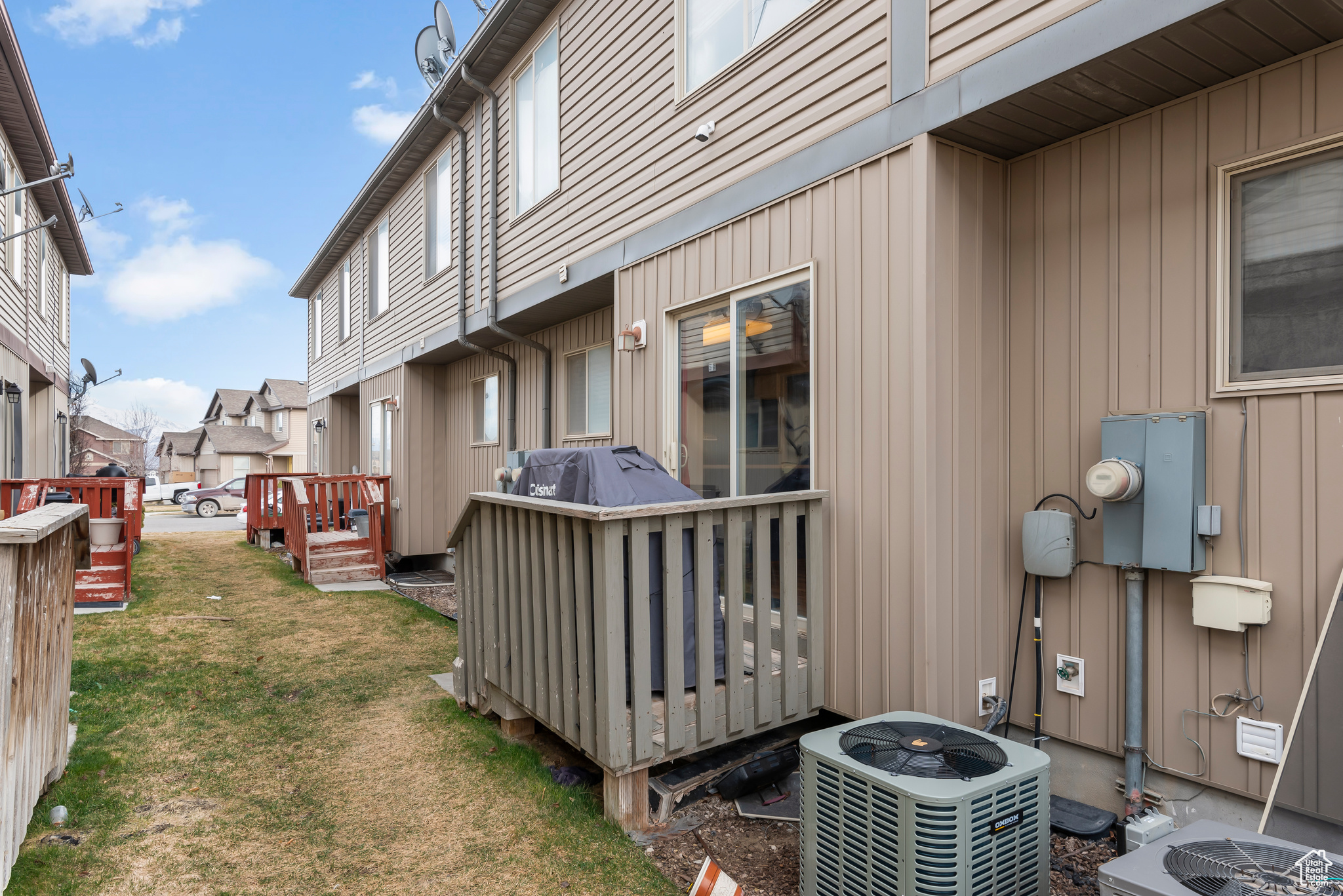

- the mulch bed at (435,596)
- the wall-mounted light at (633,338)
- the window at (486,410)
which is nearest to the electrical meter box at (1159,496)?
the wall-mounted light at (633,338)

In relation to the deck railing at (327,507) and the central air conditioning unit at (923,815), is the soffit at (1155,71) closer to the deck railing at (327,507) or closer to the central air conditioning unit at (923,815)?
the central air conditioning unit at (923,815)

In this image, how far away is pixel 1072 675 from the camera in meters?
3.03

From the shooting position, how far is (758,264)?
156 inches

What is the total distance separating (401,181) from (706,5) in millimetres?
7094

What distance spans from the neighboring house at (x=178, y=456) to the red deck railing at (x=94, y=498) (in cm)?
4559

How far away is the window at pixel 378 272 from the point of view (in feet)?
36.4

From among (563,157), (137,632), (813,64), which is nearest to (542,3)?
(563,157)

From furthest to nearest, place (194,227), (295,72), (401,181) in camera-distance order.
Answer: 1. (194,227)
2. (295,72)
3. (401,181)

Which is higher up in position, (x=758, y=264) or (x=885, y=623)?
(x=758, y=264)

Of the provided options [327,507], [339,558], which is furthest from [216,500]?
[339,558]

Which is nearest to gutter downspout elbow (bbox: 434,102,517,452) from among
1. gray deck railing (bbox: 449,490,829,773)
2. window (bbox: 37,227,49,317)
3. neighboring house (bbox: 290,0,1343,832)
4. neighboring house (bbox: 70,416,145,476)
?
neighboring house (bbox: 290,0,1343,832)

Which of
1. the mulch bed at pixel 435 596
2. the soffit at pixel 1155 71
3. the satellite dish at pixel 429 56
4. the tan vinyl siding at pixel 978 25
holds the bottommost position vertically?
the mulch bed at pixel 435 596

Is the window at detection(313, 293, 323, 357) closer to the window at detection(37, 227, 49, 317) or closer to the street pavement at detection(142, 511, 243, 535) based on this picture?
the window at detection(37, 227, 49, 317)

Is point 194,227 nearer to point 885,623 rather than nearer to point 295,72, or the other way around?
point 295,72
